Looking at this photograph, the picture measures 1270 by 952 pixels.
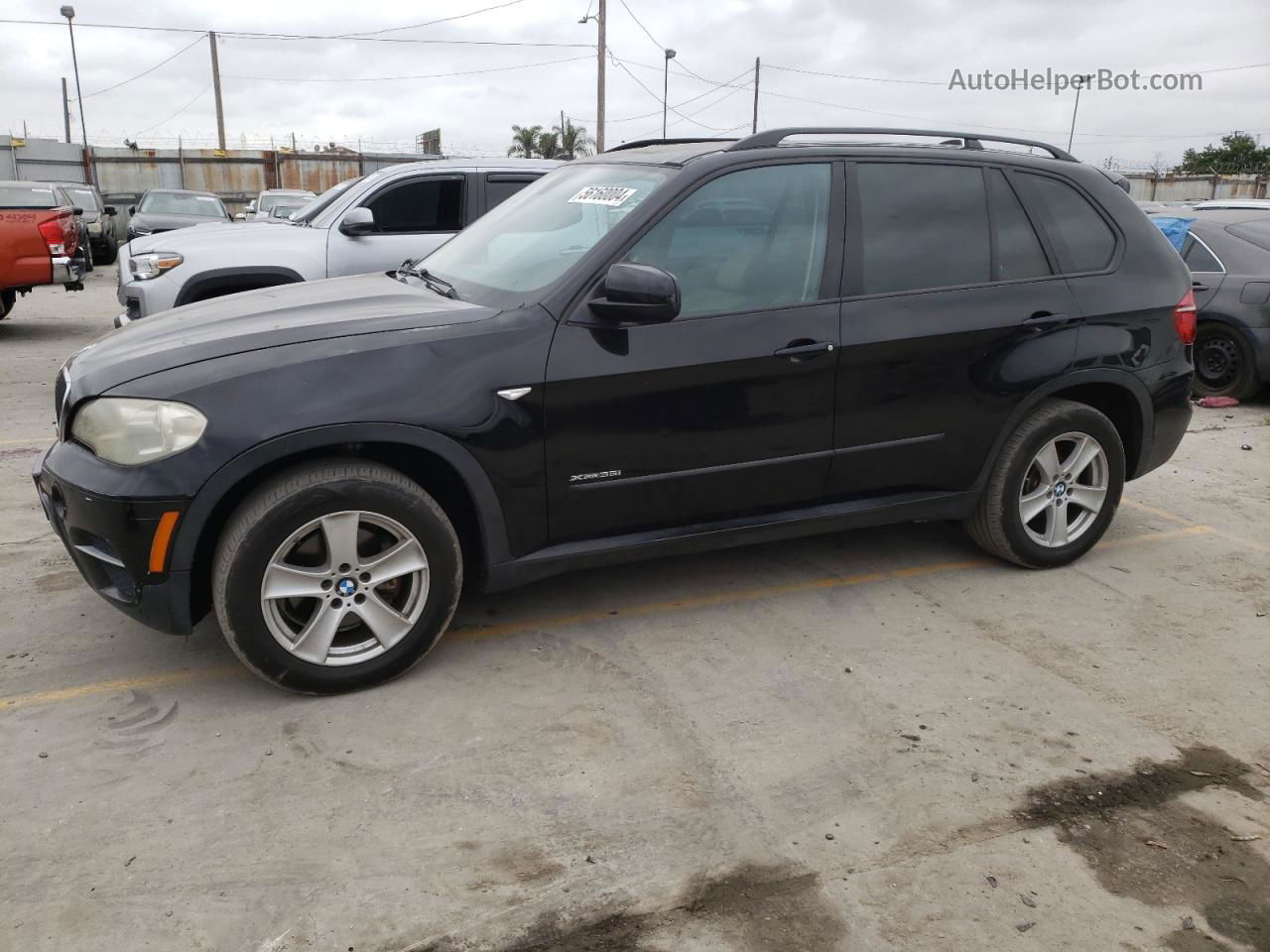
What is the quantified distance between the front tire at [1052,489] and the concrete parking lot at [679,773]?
6.7 inches

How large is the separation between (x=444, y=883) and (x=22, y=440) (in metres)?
5.59

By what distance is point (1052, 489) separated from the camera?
15.3ft

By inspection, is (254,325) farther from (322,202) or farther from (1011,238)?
(322,202)

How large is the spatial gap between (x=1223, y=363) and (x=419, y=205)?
6.79 metres

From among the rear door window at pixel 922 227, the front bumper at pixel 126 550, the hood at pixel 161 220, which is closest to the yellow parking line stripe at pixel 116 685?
the front bumper at pixel 126 550

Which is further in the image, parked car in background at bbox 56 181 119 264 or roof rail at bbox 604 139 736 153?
parked car in background at bbox 56 181 119 264

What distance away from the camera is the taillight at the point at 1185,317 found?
4730 millimetres

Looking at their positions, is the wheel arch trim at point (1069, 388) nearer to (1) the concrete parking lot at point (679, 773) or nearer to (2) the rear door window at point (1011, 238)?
(2) the rear door window at point (1011, 238)

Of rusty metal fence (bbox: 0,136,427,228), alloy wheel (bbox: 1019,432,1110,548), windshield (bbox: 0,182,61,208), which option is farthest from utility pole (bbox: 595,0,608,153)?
alloy wheel (bbox: 1019,432,1110,548)

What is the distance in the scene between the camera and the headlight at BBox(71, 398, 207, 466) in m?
3.20

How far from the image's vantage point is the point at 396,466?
3.57 metres

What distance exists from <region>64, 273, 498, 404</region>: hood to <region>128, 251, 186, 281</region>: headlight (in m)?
3.51

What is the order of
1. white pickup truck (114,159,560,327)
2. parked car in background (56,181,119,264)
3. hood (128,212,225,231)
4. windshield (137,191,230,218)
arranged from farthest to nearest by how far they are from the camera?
parked car in background (56,181,119,264)
windshield (137,191,230,218)
hood (128,212,225,231)
white pickup truck (114,159,560,327)

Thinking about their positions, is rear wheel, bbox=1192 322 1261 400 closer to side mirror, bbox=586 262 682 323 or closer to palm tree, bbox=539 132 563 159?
side mirror, bbox=586 262 682 323
